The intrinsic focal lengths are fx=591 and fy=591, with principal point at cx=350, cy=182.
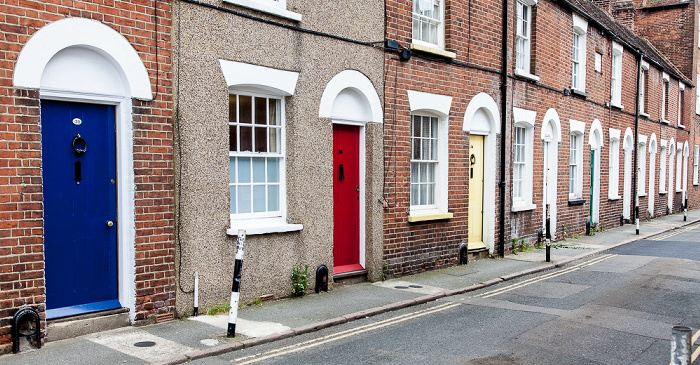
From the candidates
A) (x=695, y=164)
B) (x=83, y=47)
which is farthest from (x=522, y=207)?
(x=695, y=164)

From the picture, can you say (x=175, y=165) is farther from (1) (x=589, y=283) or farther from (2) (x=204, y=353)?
(1) (x=589, y=283)

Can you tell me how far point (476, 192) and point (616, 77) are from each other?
11410 mm

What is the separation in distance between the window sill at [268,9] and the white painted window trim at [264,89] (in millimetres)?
798

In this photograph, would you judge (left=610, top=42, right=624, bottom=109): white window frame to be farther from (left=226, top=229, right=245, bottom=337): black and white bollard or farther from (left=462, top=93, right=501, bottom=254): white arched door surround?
(left=226, top=229, right=245, bottom=337): black and white bollard

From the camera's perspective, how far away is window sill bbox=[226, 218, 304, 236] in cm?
824

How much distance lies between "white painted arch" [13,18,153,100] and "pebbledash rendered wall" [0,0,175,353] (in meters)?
0.01

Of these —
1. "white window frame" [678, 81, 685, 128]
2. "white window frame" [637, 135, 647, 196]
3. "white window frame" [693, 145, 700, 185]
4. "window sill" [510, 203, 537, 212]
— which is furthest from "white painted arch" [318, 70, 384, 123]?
"white window frame" [693, 145, 700, 185]

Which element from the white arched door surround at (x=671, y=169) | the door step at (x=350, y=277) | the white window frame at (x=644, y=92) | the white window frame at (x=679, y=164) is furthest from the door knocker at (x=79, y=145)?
the white window frame at (x=679, y=164)

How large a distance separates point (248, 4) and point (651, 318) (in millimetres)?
7049

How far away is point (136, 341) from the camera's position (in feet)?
21.3

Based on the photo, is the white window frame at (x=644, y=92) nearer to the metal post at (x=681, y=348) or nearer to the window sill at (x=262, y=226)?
the window sill at (x=262, y=226)

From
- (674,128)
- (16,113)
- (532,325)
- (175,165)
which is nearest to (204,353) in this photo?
(175,165)

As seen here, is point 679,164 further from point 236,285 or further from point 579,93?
point 236,285

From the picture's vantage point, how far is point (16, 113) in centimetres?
604
